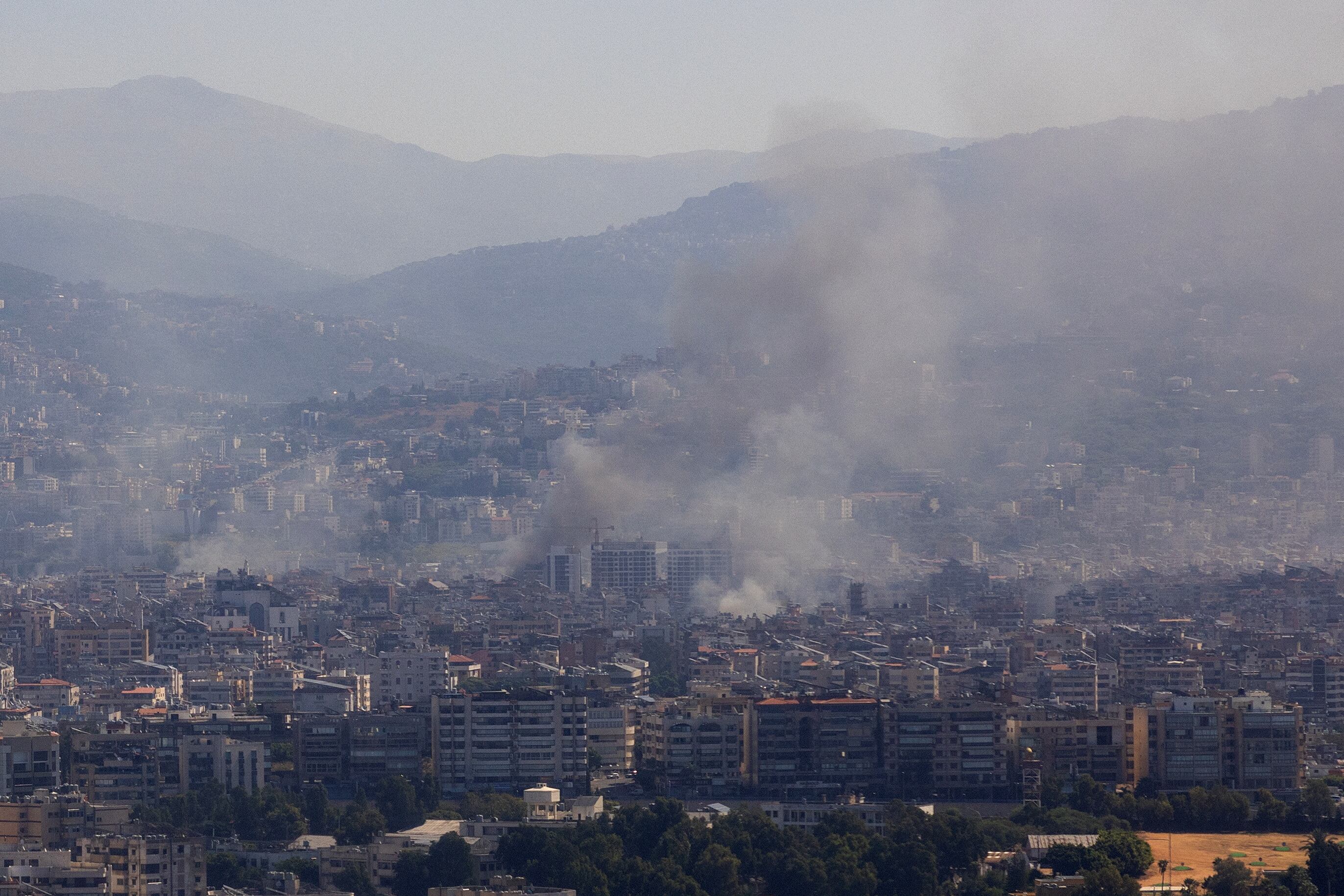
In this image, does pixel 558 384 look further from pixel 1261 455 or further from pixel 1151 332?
pixel 1261 455

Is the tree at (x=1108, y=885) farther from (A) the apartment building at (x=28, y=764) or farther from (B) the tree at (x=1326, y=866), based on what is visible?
(A) the apartment building at (x=28, y=764)

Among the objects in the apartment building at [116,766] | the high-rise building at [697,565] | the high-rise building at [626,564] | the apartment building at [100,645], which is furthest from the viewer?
the high-rise building at [626,564]

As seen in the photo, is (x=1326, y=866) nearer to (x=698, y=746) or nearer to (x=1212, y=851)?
(x=1212, y=851)

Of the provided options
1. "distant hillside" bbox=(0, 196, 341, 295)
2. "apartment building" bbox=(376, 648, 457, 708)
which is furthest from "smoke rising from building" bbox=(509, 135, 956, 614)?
"distant hillside" bbox=(0, 196, 341, 295)

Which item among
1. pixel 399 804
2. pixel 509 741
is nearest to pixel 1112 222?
pixel 509 741

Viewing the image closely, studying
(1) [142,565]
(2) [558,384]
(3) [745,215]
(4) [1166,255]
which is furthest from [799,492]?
(3) [745,215]

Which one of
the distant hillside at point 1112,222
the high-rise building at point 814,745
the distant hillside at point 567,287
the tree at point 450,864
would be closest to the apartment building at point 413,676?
the high-rise building at point 814,745

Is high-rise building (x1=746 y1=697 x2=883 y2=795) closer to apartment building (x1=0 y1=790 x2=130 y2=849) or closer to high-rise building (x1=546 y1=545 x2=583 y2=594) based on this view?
apartment building (x1=0 y1=790 x2=130 y2=849)
